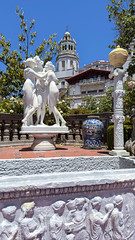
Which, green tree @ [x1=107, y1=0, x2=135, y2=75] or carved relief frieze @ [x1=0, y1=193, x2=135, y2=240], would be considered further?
green tree @ [x1=107, y1=0, x2=135, y2=75]

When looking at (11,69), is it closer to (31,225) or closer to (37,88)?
(37,88)

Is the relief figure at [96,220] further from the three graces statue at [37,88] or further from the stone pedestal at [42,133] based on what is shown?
the three graces statue at [37,88]

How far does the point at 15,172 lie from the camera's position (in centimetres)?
253

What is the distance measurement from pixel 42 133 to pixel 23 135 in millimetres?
2526

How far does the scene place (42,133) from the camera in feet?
16.2

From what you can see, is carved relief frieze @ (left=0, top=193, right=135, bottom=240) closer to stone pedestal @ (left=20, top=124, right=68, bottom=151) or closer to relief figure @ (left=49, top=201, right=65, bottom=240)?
relief figure @ (left=49, top=201, right=65, bottom=240)

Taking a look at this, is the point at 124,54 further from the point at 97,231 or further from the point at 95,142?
the point at 97,231

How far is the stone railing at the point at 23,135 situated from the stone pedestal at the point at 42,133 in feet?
6.67

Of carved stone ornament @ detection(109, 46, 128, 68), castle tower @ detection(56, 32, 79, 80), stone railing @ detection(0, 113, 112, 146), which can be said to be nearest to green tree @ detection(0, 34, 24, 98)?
stone railing @ detection(0, 113, 112, 146)

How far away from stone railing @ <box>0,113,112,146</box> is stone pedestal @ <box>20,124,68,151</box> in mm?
2032

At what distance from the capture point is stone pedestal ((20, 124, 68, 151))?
4836 millimetres

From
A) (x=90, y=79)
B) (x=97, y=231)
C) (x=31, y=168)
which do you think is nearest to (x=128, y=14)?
(x=31, y=168)

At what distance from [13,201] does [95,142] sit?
4728 mm

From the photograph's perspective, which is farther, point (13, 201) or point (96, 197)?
point (96, 197)
